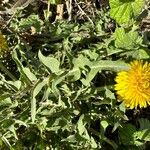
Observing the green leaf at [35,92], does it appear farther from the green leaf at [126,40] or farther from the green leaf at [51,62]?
the green leaf at [126,40]

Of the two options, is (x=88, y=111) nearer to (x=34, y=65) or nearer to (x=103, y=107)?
(x=103, y=107)

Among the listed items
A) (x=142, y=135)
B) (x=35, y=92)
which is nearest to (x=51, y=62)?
(x=35, y=92)

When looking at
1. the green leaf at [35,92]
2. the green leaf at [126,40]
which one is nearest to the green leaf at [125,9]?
the green leaf at [126,40]

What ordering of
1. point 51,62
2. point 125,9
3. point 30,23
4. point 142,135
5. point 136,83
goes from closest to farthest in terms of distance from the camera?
point 136,83, point 51,62, point 125,9, point 142,135, point 30,23

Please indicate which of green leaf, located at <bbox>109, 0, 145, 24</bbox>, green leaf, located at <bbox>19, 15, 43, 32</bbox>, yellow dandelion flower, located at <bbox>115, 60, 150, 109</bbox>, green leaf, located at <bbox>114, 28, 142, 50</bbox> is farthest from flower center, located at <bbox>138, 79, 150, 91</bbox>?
green leaf, located at <bbox>19, 15, 43, 32</bbox>

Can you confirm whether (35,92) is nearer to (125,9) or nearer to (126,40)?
(126,40)

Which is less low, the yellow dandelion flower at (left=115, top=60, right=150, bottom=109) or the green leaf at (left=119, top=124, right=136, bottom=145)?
the yellow dandelion flower at (left=115, top=60, right=150, bottom=109)

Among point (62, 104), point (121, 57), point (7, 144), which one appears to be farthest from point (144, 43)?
point (7, 144)

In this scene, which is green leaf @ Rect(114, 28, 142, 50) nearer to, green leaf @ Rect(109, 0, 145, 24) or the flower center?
green leaf @ Rect(109, 0, 145, 24)

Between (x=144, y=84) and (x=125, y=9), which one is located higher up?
(x=125, y=9)
